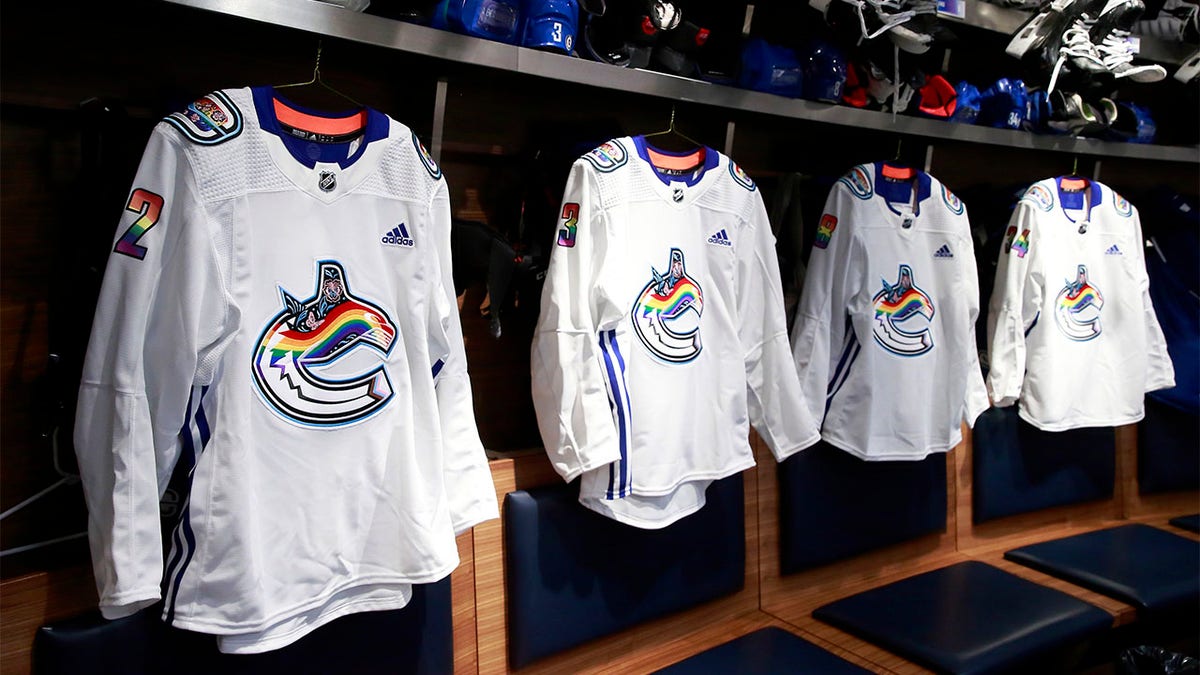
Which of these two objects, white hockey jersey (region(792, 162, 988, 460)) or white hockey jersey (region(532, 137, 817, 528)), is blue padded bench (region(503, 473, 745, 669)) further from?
white hockey jersey (region(792, 162, 988, 460))

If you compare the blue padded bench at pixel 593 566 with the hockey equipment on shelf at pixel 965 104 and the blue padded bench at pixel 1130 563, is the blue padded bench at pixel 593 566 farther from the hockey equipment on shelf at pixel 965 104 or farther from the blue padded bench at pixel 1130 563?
the hockey equipment on shelf at pixel 965 104

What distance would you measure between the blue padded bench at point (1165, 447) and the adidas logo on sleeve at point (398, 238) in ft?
8.57

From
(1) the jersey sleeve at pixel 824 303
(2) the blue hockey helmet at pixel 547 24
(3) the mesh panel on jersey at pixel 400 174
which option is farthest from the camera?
(1) the jersey sleeve at pixel 824 303

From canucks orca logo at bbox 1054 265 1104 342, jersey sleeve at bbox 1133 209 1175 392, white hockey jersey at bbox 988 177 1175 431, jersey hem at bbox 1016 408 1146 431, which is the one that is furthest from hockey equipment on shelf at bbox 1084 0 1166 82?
jersey hem at bbox 1016 408 1146 431

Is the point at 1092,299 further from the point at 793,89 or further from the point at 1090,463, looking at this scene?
the point at 793,89

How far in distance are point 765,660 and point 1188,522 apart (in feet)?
6.16

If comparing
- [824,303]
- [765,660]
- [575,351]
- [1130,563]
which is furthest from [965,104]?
[765,660]

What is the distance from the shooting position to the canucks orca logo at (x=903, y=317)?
6.92 feet

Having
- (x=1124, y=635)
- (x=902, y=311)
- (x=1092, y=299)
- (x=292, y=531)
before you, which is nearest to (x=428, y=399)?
(x=292, y=531)

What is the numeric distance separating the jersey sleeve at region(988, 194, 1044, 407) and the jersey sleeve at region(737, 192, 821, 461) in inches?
29.8

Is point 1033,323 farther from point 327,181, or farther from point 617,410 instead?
point 327,181

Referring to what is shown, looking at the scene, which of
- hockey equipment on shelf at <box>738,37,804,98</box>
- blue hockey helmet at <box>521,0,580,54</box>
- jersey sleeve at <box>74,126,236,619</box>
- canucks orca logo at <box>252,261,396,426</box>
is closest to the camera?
jersey sleeve at <box>74,126,236,619</box>

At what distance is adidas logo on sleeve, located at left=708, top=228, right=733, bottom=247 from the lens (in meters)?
1.81

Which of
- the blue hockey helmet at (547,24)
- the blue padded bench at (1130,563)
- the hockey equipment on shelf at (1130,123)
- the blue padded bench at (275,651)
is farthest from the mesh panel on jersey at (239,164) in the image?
the hockey equipment on shelf at (1130,123)
